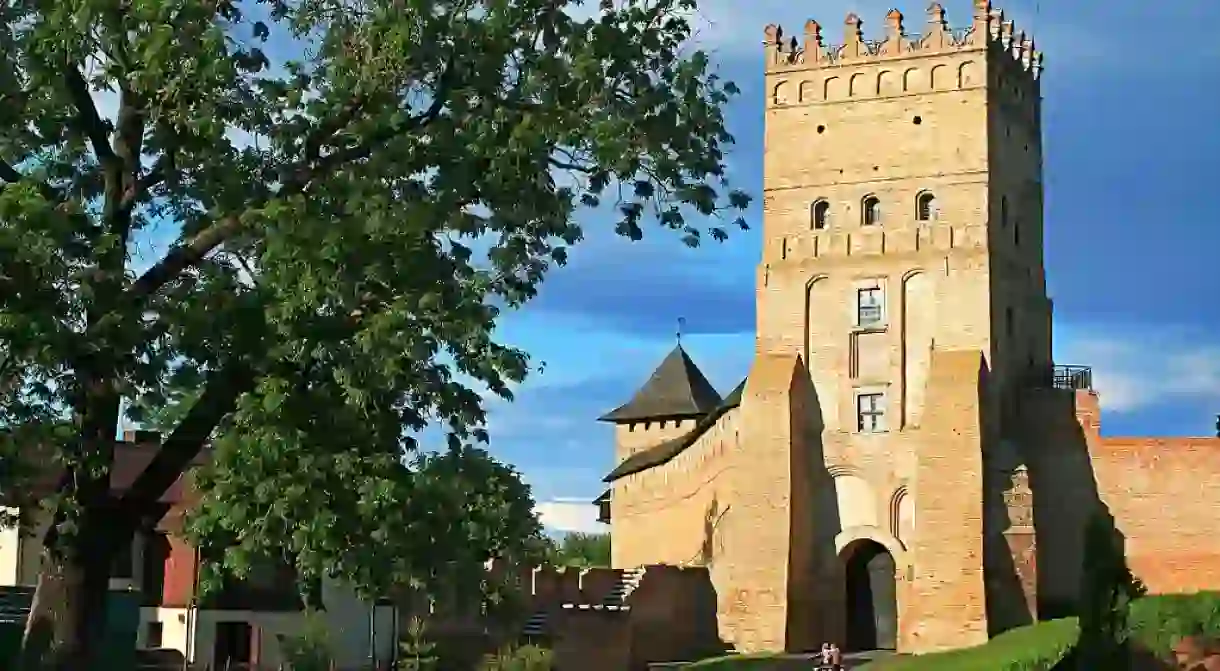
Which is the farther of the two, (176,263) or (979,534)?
(979,534)

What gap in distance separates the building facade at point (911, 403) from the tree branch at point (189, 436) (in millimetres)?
22738

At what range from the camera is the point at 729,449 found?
125 feet

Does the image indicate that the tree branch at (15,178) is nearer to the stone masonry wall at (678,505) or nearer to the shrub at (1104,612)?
the shrub at (1104,612)

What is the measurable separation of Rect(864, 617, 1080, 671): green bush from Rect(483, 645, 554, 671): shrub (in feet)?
19.1

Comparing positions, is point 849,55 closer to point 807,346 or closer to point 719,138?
point 807,346

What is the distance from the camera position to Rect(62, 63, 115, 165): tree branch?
13070mm

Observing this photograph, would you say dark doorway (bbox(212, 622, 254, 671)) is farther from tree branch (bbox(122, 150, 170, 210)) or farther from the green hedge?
tree branch (bbox(122, 150, 170, 210))

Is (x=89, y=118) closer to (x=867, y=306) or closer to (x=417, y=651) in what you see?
(x=417, y=651)

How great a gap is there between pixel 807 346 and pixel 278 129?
2446 cm

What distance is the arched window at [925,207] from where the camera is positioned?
3634 centimetres

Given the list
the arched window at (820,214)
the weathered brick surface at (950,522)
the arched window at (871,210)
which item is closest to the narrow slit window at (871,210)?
the arched window at (871,210)

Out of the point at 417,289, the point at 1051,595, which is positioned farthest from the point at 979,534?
the point at 417,289

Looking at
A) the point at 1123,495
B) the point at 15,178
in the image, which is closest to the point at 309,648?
the point at 15,178

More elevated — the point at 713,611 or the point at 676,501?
the point at 676,501
